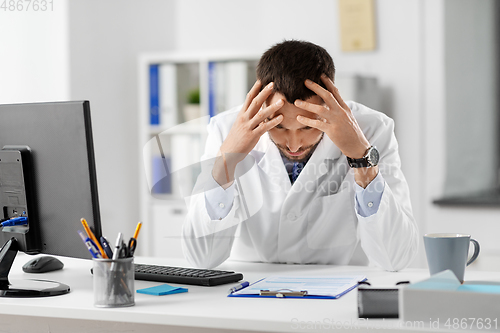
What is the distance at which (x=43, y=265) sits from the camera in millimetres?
1480

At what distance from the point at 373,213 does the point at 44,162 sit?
2.56 ft

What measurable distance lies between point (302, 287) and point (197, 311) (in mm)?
266

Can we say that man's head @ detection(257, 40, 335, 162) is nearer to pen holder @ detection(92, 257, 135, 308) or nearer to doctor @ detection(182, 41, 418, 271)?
doctor @ detection(182, 41, 418, 271)

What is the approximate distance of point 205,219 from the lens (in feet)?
5.04

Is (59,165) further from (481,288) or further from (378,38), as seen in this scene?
(378,38)

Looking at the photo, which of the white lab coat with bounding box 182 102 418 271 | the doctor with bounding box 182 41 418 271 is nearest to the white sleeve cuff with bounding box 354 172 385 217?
the doctor with bounding box 182 41 418 271

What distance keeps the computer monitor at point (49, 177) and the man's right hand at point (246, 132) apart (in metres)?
0.42

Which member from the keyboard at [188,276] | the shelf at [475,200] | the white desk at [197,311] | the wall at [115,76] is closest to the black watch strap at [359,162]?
the white desk at [197,311]

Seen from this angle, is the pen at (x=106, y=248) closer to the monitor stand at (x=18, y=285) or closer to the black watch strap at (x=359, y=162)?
the monitor stand at (x=18, y=285)

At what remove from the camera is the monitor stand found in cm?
119

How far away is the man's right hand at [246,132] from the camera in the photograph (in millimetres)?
1482

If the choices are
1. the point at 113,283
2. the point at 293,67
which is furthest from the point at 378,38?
the point at 113,283

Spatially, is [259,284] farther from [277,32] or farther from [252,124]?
[277,32]

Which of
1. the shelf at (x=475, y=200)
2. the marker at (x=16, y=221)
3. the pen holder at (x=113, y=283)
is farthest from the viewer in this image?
the shelf at (x=475, y=200)
